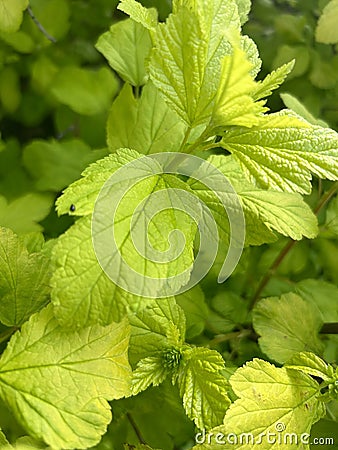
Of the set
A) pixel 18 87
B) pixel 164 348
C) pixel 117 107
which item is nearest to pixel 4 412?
pixel 164 348

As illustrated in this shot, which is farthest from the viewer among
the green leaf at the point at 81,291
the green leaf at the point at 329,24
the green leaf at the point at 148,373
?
the green leaf at the point at 329,24

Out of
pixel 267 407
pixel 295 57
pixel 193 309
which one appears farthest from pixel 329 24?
pixel 267 407

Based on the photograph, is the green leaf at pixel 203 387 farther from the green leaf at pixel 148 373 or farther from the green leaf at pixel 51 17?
the green leaf at pixel 51 17

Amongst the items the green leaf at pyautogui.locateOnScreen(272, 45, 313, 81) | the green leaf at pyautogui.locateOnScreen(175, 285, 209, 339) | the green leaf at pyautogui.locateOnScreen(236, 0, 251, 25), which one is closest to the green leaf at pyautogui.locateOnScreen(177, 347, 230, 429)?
the green leaf at pyautogui.locateOnScreen(175, 285, 209, 339)

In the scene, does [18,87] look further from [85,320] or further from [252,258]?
[85,320]

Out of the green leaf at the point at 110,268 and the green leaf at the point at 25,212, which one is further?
the green leaf at the point at 25,212

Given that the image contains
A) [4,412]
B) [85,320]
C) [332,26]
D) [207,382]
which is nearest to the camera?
[85,320]

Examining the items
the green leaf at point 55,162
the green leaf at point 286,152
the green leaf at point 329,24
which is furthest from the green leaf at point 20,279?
the green leaf at point 329,24
